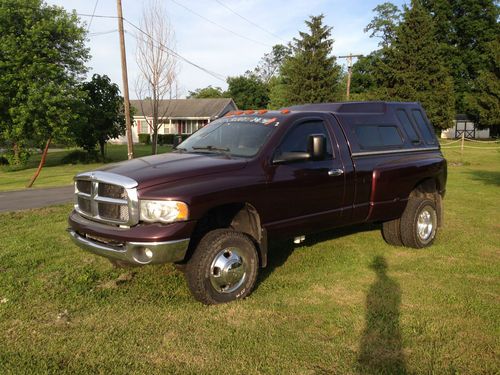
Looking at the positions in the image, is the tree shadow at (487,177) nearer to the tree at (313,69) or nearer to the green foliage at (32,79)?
the green foliage at (32,79)

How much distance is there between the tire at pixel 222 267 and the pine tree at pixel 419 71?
36.9 meters

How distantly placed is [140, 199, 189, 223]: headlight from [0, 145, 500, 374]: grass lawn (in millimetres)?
894

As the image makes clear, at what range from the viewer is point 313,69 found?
128ft

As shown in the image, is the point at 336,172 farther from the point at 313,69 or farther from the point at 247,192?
the point at 313,69

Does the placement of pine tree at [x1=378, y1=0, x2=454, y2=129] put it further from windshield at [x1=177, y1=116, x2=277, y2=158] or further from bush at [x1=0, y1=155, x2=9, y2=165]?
windshield at [x1=177, y1=116, x2=277, y2=158]

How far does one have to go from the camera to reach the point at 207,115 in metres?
48.4

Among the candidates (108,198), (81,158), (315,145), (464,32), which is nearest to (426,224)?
(315,145)

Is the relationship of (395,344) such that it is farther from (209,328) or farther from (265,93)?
(265,93)

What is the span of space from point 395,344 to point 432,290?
1375 mm

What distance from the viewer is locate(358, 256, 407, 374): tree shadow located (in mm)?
3262

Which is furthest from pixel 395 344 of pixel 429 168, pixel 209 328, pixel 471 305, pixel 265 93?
pixel 265 93

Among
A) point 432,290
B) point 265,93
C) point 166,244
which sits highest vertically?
point 265,93

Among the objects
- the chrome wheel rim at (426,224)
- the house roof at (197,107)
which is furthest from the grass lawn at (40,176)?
the house roof at (197,107)

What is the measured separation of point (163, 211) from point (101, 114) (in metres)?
24.4
